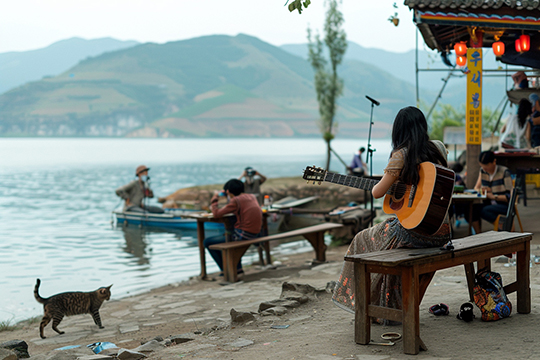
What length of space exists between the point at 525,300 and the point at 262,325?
2.17 metres

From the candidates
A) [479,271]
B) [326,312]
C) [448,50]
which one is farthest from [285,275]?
[448,50]

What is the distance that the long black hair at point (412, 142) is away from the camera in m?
3.76

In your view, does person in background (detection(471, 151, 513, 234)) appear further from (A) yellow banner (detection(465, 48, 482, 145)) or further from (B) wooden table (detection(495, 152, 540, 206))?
(A) yellow banner (detection(465, 48, 482, 145))

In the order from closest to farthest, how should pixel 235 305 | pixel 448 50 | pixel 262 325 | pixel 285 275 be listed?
pixel 262 325
pixel 235 305
pixel 285 275
pixel 448 50

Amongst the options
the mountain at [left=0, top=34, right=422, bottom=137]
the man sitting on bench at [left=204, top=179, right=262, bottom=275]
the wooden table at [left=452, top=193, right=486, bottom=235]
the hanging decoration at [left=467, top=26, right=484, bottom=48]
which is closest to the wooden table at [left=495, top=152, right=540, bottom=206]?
the wooden table at [left=452, top=193, right=486, bottom=235]

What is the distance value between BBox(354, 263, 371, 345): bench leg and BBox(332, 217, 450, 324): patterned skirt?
1.02 ft

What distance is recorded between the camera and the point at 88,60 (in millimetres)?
196375

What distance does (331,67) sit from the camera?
32594 mm

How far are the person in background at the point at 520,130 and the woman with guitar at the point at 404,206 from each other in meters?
7.75

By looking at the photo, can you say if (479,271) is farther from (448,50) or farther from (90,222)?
(90,222)

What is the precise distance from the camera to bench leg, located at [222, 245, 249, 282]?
7934 millimetres

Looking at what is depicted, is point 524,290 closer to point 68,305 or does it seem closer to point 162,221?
point 68,305

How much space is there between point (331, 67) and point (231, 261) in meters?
26.2

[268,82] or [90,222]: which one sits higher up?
[268,82]
